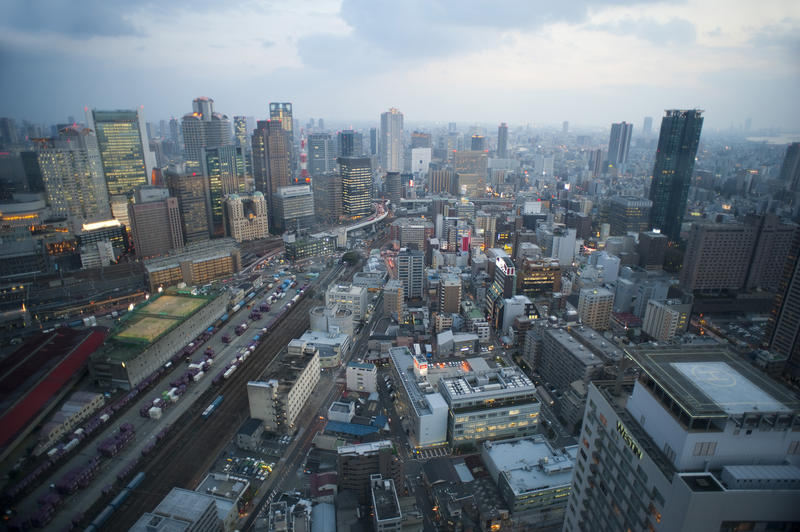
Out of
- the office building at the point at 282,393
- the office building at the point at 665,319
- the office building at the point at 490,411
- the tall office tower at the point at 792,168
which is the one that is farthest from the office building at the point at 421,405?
the tall office tower at the point at 792,168

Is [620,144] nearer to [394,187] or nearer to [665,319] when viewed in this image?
[394,187]

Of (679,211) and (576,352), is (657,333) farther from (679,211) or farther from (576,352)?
(679,211)

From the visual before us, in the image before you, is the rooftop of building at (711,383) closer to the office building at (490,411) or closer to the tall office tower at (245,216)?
the office building at (490,411)

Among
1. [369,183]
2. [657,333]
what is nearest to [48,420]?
[657,333]

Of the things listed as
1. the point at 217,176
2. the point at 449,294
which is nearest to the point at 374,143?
the point at 217,176

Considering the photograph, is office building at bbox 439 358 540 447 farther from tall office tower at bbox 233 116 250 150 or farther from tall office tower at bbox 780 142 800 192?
tall office tower at bbox 233 116 250 150

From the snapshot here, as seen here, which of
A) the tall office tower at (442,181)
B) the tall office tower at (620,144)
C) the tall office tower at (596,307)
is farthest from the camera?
the tall office tower at (620,144)
